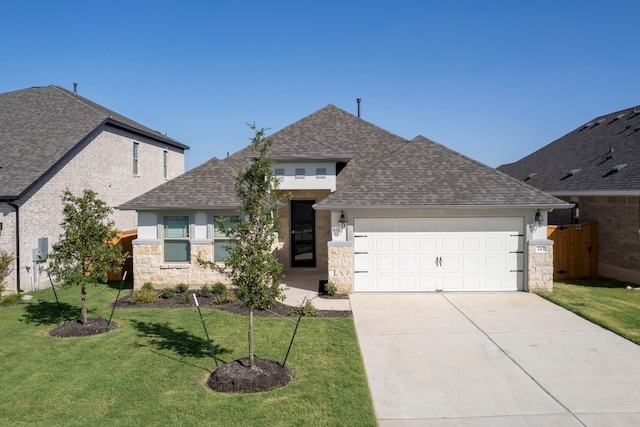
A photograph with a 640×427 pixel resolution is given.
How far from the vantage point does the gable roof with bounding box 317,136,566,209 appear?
1397cm

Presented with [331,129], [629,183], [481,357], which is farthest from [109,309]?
[629,183]

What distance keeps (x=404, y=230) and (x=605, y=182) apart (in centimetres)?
813

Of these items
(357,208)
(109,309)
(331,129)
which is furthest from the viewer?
(331,129)

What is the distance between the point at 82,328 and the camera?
34.5 feet

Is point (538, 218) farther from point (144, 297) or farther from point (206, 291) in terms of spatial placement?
point (144, 297)

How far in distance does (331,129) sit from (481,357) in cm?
1364

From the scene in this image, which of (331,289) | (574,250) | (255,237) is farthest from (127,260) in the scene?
(574,250)

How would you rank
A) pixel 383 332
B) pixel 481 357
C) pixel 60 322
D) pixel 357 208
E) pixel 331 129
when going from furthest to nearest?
pixel 331 129 < pixel 357 208 < pixel 60 322 < pixel 383 332 < pixel 481 357

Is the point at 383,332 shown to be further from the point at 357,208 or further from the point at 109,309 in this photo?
the point at 109,309

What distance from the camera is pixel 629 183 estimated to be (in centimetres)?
1559

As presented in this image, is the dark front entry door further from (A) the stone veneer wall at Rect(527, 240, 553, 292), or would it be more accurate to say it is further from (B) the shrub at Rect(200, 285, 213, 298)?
(A) the stone veneer wall at Rect(527, 240, 553, 292)

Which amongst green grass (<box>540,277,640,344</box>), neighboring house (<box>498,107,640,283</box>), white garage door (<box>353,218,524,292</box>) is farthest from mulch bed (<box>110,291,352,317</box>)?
neighboring house (<box>498,107,640,283</box>)

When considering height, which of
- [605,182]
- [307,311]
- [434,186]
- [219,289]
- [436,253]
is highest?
[605,182]

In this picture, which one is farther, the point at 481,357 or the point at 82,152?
the point at 82,152
